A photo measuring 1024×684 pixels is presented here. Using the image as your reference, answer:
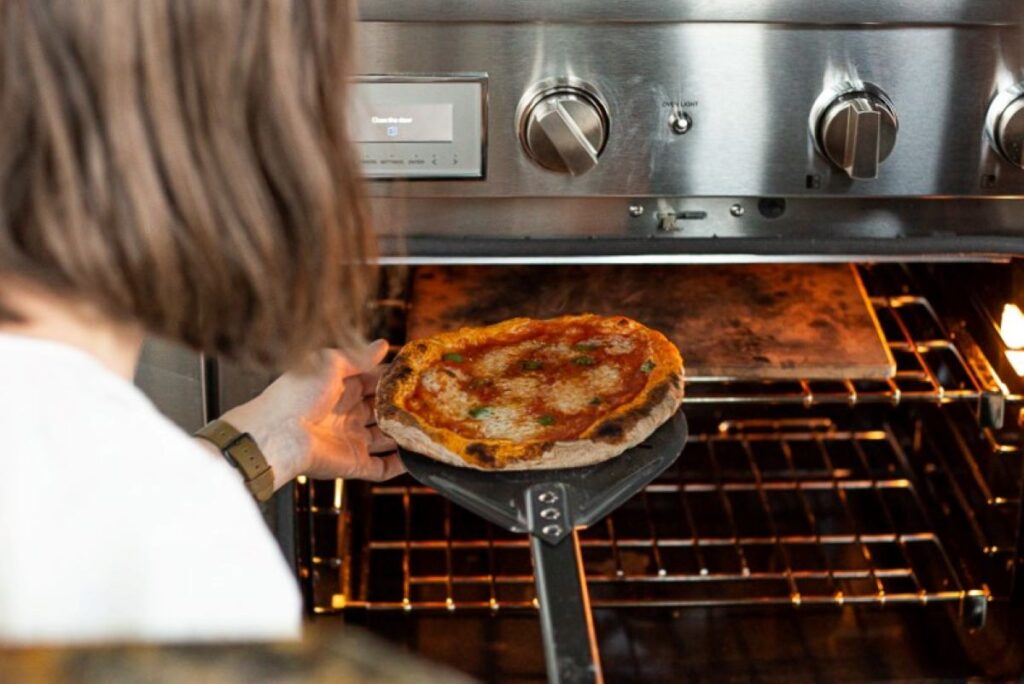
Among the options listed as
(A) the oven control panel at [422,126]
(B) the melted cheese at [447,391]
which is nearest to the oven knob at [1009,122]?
(A) the oven control panel at [422,126]

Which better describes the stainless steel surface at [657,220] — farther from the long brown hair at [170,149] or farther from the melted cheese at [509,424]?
the long brown hair at [170,149]

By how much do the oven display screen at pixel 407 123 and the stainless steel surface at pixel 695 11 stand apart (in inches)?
3.6

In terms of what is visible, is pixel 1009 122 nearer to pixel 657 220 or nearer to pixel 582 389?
pixel 657 220

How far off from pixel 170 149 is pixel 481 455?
2.21 ft

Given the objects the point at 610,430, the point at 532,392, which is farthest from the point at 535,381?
the point at 610,430

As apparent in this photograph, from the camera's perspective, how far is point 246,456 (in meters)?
1.49

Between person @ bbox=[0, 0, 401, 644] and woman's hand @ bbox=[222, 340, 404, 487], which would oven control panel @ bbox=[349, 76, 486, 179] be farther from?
person @ bbox=[0, 0, 401, 644]

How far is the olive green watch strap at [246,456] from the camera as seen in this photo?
1483 millimetres

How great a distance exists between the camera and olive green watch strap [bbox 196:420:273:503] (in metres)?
1.48

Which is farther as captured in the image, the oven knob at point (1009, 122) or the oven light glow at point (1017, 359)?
the oven light glow at point (1017, 359)

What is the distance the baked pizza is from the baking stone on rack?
8 centimetres

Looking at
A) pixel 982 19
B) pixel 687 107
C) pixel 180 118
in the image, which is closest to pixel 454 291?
pixel 687 107

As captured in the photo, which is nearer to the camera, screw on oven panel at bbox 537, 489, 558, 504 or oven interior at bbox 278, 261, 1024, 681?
screw on oven panel at bbox 537, 489, 558, 504

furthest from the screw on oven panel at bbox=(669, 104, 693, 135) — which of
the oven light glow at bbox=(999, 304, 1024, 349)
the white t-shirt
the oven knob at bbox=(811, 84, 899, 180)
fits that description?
the white t-shirt
